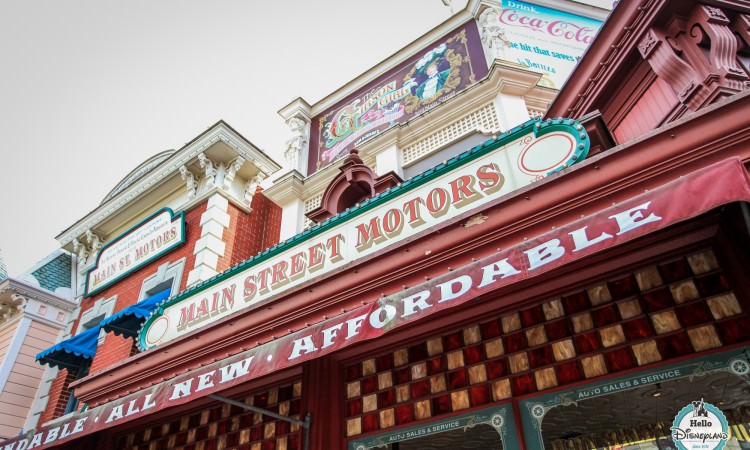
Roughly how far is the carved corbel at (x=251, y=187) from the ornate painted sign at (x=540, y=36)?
25.1 ft

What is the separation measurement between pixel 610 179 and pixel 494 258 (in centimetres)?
131

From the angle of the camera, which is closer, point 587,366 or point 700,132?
point 700,132

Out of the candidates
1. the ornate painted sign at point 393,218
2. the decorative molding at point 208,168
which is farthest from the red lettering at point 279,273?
the decorative molding at point 208,168

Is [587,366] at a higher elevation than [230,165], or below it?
below

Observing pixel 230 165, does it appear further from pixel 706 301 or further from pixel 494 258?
pixel 706 301

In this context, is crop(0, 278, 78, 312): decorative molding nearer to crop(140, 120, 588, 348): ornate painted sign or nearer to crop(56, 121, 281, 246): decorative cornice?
crop(56, 121, 281, 246): decorative cornice

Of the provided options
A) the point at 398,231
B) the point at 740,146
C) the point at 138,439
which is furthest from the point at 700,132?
the point at 138,439

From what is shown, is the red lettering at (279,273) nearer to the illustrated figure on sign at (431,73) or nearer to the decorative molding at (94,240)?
the illustrated figure on sign at (431,73)

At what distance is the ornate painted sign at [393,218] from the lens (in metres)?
5.36

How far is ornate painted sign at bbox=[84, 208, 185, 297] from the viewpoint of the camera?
13.5m

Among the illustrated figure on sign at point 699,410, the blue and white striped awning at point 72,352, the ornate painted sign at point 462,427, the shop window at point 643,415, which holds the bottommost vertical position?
the illustrated figure on sign at point 699,410

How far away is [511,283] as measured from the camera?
403cm

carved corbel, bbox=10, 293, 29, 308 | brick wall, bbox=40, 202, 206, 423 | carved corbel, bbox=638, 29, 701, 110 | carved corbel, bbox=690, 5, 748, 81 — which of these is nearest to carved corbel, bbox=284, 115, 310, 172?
brick wall, bbox=40, 202, 206, 423

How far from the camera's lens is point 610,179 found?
14.4 ft
